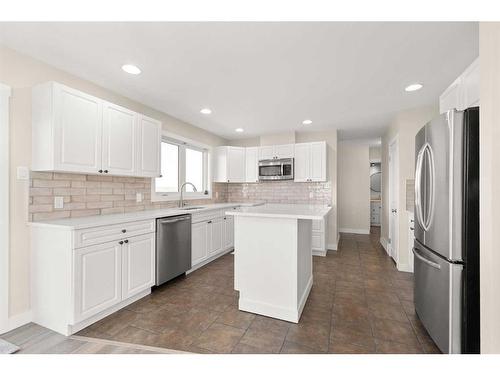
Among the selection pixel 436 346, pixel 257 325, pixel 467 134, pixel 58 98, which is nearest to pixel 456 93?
pixel 467 134

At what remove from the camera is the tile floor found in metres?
1.76

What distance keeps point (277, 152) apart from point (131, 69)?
3.09 metres

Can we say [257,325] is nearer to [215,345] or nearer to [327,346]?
[215,345]

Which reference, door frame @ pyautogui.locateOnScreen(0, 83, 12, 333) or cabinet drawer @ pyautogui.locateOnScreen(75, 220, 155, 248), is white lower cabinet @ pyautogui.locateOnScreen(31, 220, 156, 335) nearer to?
cabinet drawer @ pyautogui.locateOnScreen(75, 220, 155, 248)

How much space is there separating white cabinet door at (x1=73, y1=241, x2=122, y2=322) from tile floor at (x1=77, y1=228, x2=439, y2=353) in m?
0.17

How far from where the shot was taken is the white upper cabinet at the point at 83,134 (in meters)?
1.99

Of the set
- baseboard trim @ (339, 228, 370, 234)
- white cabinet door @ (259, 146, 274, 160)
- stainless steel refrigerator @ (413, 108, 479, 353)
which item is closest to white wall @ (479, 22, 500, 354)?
stainless steel refrigerator @ (413, 108, 479, 353)

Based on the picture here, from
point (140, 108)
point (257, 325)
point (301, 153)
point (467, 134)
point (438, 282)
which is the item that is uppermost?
point (140, 108)

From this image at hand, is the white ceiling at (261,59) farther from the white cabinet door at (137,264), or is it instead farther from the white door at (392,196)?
the white cabinet door at (137,264)

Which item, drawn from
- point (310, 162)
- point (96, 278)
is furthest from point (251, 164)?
point (96, 278)

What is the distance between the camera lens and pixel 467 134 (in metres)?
1.49

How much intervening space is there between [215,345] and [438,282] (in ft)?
5.64

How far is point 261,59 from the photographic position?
2098mm
